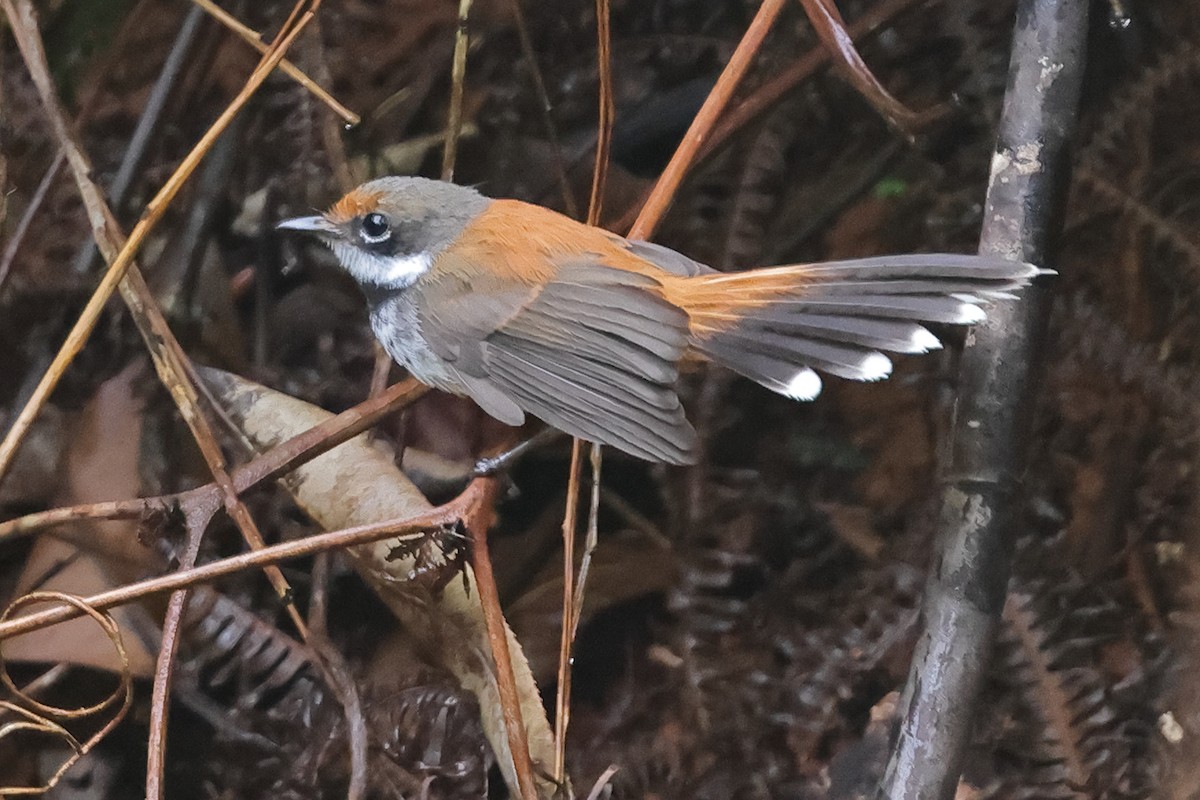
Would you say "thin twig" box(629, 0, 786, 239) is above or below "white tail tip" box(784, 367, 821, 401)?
above

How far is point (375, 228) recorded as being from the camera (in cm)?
202

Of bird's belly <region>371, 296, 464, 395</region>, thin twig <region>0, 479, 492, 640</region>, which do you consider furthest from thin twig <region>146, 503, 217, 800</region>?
bird's belly <region>371, 296, 464, 395</region>

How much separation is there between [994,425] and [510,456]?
0.73 m

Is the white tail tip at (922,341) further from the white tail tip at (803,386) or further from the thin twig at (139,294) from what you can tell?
the thin twig at (139,294)

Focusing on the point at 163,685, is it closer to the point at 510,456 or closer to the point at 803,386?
the point at 510,456

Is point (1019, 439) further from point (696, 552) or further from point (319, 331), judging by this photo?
point (319, 331)

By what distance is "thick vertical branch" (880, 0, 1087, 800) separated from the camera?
4.59 feet

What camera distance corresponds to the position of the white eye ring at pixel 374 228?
2.01 metres

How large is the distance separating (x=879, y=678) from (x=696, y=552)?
0.43m

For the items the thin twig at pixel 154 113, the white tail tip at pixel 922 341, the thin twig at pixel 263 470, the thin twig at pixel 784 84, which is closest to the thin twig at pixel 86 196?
the thin twig at pixel 263 470

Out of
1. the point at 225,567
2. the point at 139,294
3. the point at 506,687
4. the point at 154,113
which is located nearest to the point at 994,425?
the point at 506,687

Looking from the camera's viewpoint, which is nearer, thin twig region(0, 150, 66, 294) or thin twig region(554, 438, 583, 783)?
thin twig region(554, 438, 583, 783)

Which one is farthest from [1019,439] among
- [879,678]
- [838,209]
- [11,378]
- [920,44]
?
[11,378]

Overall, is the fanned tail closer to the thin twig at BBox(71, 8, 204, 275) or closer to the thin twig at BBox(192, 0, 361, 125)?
the thin twig at BBox(192, 0, 361, 125)
